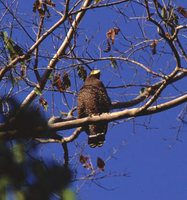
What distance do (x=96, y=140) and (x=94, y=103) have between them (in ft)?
1.44

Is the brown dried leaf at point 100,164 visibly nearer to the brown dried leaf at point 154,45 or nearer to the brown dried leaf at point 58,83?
the brown dried leaf at point 58,83

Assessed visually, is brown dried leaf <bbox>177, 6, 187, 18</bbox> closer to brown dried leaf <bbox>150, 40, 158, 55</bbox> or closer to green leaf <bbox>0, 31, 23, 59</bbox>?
brown dried leaf <bbox>150, 40, 158, 55</bbox>

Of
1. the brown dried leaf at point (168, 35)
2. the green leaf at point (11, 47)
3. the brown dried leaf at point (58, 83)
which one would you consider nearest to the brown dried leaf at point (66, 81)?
the brown dried leaf at point (58, 83)

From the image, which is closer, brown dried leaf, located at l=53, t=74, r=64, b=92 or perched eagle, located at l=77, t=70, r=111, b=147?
brown dried leaf, located at l=53, t=74, r=64, b=92

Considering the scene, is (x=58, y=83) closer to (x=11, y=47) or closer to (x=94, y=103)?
(x=11, y=47)

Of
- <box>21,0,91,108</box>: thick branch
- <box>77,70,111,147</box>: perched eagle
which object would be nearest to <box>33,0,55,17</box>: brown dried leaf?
<box>21,0,91,108</box>: thick branch

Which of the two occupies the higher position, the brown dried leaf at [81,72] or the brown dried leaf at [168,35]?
the brown dried leaf at [168,35]

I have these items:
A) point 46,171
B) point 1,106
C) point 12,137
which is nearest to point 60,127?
point 1,106

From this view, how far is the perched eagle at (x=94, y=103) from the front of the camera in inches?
211

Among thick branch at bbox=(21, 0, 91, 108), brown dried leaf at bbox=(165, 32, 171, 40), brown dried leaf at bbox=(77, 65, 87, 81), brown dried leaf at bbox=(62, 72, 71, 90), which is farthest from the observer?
brown dried leaf at bbox=(77, 65, 87, 81)

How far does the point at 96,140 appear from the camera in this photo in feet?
17.9

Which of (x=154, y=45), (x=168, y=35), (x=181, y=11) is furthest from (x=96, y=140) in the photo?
(x=168, y=35)

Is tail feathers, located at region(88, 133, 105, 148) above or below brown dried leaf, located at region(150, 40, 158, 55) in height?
below

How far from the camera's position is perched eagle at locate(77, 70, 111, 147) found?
17.6 feet
